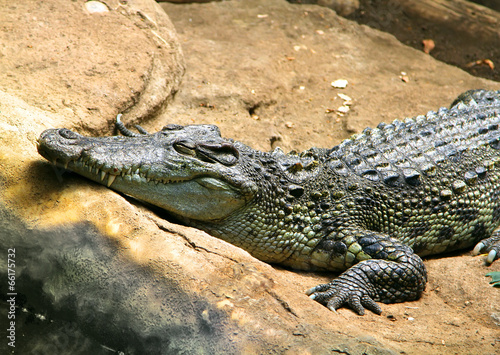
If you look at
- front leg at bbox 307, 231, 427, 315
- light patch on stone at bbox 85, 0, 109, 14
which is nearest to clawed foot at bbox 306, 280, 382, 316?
front leg at bbox 307, 231, 427, 315

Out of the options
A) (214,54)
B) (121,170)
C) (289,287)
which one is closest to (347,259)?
(289,287)

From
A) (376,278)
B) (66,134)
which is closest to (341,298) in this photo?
(376,278)

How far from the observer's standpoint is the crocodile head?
12.1 ft

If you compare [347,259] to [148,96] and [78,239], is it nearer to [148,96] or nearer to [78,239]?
[78,239]

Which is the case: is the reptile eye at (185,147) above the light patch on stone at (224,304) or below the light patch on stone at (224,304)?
above

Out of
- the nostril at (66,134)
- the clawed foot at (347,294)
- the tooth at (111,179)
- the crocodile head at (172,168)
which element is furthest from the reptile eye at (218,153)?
the clawed foot at (347,294)

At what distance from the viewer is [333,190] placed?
179 inches

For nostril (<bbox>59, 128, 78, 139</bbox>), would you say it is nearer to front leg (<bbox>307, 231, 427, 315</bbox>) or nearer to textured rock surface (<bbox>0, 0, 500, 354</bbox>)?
textured rock surface (<bbox>0, 0, 500, 354</bbox>)

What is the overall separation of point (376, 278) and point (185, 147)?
1.99 m

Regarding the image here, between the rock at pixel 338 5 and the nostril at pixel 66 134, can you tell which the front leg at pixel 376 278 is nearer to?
the nostril at pixel 66 134

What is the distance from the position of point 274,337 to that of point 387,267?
1.70 meters

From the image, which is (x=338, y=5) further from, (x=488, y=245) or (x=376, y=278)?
(x=376, y=278)

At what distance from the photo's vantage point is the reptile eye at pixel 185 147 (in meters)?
4.05

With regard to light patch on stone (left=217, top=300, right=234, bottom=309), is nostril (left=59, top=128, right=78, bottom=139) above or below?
above
